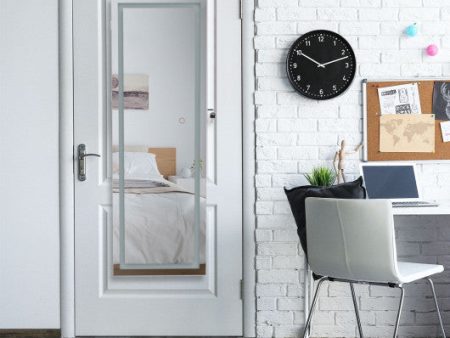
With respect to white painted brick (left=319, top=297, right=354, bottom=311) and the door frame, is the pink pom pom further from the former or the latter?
white painted brick (left=319, top=297, right=354, bottom=311)

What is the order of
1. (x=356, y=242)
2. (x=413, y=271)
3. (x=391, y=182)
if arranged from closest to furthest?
(x=356, y=242) → (x=413, y=271) → (x=391, y=182)

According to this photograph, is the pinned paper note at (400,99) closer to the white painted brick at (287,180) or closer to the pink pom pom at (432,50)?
the pink pom pom at (432,50)

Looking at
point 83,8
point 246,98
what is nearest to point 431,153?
point 246,98

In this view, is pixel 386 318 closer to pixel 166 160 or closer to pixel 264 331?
pixel 264 331

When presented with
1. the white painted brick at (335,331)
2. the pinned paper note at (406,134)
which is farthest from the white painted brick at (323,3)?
the white painted brick at (335,331)

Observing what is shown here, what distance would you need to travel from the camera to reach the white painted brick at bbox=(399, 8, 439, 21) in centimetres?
354

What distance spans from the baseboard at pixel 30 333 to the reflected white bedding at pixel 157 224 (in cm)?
48

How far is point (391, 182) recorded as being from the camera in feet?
11.3

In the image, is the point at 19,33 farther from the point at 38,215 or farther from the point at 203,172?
the point at 203,172

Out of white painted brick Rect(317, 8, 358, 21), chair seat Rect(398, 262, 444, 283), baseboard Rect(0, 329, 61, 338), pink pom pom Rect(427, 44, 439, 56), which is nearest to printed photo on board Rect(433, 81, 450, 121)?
pink pom pom Rect(427, 44, 439, 56)

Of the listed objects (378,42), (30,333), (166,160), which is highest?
(378,42)

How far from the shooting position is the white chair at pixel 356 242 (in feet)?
9.12

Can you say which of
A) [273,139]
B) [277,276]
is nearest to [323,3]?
[273,139]

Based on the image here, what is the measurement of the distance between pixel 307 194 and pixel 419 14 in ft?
3.84
